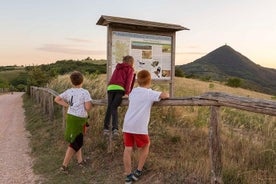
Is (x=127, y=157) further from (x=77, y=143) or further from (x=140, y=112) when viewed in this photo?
(x=77, y=143)

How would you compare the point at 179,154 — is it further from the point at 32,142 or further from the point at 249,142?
the point at 32,142

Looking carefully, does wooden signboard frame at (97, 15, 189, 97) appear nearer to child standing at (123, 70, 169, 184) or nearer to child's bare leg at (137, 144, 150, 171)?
child standing at (123, 70, 169, 184)

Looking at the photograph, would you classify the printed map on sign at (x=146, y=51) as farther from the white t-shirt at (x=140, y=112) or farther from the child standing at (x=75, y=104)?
the white t-shirt at (x=140, y=112)

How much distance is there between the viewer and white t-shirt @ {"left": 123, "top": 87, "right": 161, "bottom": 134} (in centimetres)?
454

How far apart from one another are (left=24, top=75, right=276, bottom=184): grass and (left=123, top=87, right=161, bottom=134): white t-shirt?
87 centimetres

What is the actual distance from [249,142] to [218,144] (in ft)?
5.69

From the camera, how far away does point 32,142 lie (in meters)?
9.77

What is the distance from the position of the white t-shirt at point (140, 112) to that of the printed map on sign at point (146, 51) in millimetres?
2353

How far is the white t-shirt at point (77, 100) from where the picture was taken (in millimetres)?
5738

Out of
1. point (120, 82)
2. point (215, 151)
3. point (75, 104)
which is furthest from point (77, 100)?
point (215, 151)

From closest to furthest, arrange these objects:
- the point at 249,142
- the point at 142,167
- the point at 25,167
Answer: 1. the point at 142,167
2. the point at 249,142
3. the point at 25,167

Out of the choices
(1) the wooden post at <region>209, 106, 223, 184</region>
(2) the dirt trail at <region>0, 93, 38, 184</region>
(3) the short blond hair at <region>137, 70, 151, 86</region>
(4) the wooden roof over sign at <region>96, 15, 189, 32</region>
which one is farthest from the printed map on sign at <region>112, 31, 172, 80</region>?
(1) the wooden post at <region>209, 106, 223, 184</region>

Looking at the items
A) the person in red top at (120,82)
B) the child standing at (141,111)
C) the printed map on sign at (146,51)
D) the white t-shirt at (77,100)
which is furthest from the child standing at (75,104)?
the child standing at (141,111)

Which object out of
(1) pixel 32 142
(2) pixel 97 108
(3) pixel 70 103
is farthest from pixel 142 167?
(1) pixel 32 142
